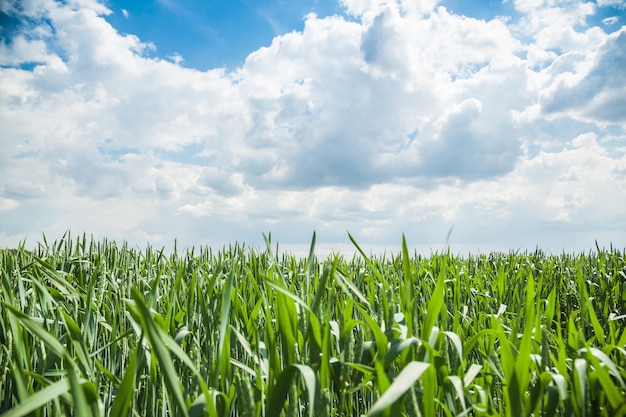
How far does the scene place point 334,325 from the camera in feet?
6.29

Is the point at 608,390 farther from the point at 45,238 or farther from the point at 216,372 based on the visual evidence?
the point at 45,238

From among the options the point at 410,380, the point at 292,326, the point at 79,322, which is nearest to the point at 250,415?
the point at 410,380

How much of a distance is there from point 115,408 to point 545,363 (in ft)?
3.85

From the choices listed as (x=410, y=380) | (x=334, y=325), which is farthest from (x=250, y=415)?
(x=334, y=325)

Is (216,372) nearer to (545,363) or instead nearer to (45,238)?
(545,363)

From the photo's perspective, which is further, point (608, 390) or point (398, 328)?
point (398, 328)

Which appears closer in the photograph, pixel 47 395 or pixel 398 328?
pixel 47 395

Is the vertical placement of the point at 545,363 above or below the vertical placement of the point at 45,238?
below

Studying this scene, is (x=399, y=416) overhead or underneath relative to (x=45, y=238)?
underneath

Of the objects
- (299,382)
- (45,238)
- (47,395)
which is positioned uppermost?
(45,238)

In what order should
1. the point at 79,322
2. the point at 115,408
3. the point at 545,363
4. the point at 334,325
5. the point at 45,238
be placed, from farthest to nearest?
the point at 45,238 < the point at 79,322 < the point at 334,325 < the point at 545,363 < the point at 115,408

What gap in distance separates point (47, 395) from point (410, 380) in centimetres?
76

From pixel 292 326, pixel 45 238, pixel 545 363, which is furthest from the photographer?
pixel 45 238

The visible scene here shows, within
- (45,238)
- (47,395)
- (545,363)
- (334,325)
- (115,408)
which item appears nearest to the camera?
(47,395)
